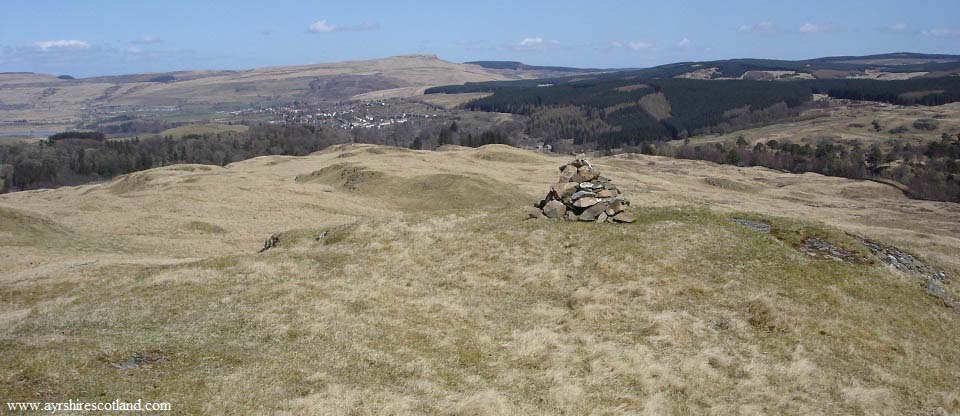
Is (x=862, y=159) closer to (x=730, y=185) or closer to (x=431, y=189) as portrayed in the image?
(x=730, y=185)

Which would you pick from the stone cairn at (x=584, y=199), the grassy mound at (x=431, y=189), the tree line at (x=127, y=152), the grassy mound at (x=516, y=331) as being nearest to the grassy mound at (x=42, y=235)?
the grassy mound at (x=516, y=331)

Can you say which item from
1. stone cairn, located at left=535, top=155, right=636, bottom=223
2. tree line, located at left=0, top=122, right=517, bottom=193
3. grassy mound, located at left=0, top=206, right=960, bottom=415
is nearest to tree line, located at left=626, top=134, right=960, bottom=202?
tree line, located at left=0, top=122, right=517, bottom=193

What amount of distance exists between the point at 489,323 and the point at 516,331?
120 centimetres

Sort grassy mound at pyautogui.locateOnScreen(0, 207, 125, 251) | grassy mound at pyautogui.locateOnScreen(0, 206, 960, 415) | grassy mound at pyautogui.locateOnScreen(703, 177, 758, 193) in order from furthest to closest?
1. grassy mound at pyautogui.locateOnScreen(703, 177, 758, 193)
2. grassy mound at pyautogui.locateOnScreen(0, 207, 125, 251)
3. grassy mound at pyautogui.locateOnScreen(0, 206, 960, 415)

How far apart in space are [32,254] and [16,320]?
54.6 ft

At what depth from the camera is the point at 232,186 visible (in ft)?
215

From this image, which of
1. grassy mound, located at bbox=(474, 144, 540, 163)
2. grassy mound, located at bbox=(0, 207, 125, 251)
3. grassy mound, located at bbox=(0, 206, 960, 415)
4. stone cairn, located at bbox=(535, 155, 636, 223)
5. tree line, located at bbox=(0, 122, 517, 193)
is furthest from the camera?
tree line, located at bbox=(0, 122, 517, 193)

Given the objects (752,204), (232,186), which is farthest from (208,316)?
(752,204)

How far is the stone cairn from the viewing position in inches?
1236

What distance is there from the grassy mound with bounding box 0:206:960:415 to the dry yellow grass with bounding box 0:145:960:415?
0.08 m

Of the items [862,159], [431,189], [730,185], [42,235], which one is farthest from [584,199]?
[862,159]

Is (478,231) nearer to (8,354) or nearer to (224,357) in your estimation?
(224,357)

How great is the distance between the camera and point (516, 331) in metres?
19.7

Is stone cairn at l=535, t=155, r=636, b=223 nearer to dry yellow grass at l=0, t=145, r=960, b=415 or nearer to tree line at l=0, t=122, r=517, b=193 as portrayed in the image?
dry yellow grass at l=0, t=145, r=960, b=415
